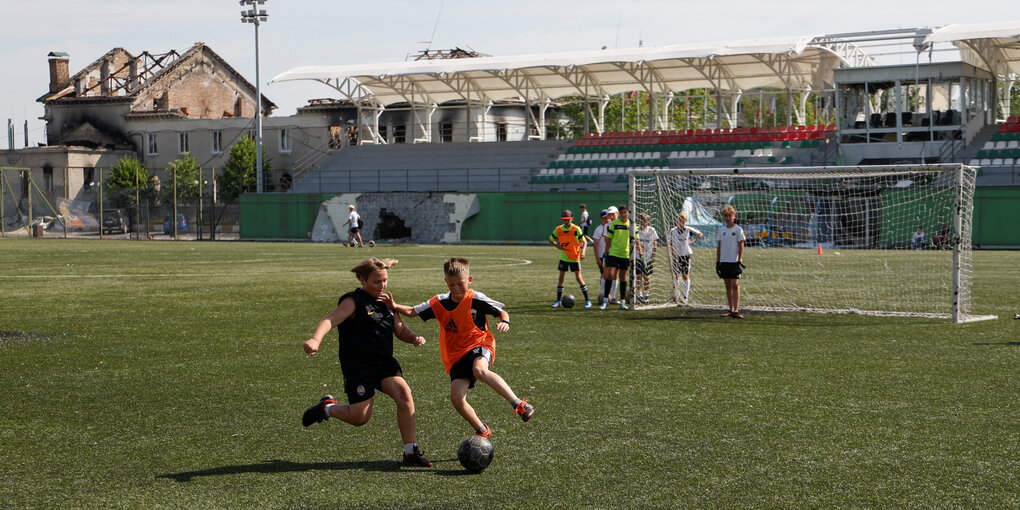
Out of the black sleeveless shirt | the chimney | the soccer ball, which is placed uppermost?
the chimney

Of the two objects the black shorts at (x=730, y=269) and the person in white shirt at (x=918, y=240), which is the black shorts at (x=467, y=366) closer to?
the black shorts at (x=730, y=269)

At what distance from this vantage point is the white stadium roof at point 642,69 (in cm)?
4212

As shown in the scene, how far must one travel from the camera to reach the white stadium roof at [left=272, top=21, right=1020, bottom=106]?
138ft

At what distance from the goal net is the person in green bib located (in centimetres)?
24

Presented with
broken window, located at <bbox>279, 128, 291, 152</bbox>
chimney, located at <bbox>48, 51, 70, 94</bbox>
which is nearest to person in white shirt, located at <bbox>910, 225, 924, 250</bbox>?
broken window, located at <bbox>279, 128, 291, 152</bbox>

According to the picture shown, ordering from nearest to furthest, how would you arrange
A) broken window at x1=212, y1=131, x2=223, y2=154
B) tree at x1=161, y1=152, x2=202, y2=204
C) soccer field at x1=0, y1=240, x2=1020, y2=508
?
1. soccer field at x1=0, y1=240, x2=1020, y2=508
2. tree at x1=161, y1=152, x2=202, y2=204
3. broken window at x1=212, y1=131, x2=223, y2=154

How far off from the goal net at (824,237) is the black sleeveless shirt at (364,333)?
32.9 feet

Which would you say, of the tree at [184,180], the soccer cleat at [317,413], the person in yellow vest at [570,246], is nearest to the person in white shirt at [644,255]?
the person in yellow vest at [570,246]

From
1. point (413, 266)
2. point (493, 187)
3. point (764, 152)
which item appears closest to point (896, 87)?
point (764, 152)

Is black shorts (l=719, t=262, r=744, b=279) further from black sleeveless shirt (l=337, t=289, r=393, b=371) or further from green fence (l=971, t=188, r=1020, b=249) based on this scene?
green fence (l=971, t=188, r=1020, b=249)

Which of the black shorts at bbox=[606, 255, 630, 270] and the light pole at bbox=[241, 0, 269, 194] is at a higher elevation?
the light pole at bbox=[241, 0, 269, 194]

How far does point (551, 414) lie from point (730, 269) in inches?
298

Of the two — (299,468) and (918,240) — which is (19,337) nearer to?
(299,468)

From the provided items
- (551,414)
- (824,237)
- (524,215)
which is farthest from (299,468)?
(524,215)
